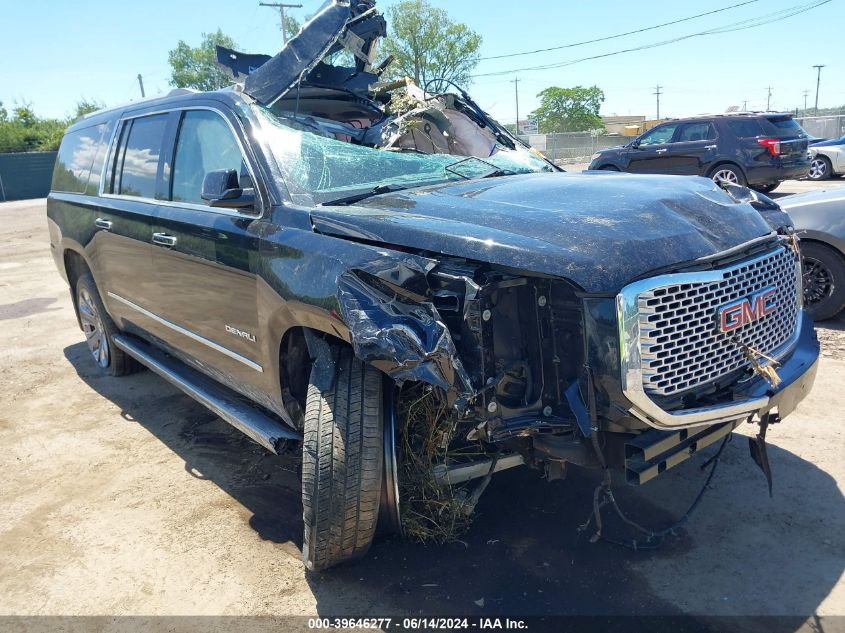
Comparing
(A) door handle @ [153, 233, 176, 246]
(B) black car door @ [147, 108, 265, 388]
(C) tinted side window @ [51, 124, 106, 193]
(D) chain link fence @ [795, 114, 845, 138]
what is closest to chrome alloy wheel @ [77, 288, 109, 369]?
(C) tinted side window @ [51, 124, 106, 193]

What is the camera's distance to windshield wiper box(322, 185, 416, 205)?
3196 mm

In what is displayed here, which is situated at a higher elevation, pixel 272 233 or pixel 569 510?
pixel 272 233

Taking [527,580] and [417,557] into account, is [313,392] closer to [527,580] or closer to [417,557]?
[417,557]

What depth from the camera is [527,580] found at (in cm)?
288

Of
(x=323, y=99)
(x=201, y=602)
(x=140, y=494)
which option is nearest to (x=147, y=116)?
(x=323, y=99)

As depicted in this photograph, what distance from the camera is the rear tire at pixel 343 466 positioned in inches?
109

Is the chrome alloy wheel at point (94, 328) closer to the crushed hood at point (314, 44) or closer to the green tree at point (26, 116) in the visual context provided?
the crushed hood at point (314, 44)

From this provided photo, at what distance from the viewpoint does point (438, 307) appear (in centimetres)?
254

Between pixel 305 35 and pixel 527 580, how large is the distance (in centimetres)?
312

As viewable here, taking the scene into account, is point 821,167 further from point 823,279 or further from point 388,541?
point 388,541

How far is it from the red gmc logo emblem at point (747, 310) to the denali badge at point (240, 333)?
216 centimetres

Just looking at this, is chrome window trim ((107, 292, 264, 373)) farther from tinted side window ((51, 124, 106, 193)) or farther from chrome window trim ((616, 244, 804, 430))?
chrome window trim ((616, 244, 804, 430))

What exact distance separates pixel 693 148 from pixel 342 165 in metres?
12.5

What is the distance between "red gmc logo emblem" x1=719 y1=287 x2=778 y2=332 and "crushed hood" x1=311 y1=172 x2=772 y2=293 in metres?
0.23
